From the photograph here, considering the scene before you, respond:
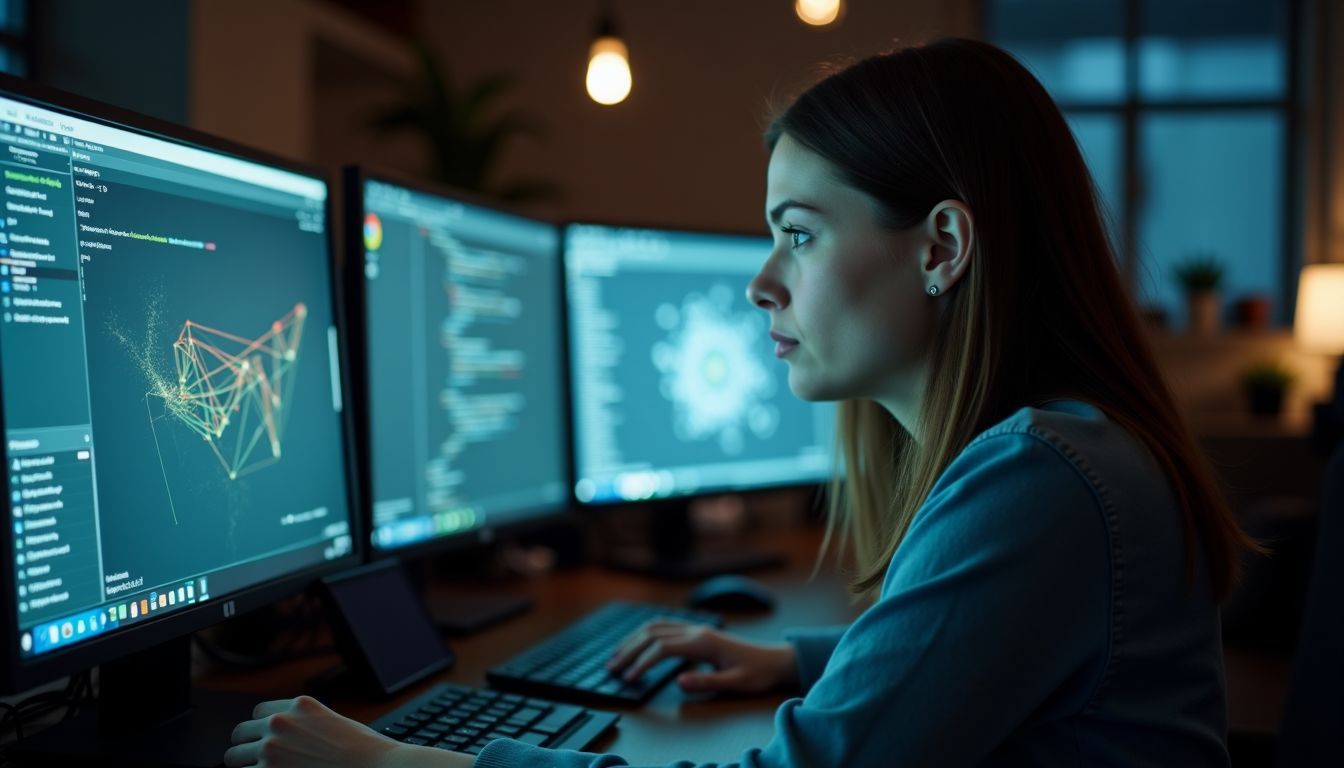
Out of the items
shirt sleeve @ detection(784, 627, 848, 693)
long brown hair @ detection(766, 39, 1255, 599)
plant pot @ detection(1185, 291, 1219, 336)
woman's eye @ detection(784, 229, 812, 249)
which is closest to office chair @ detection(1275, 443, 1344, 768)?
long brown hair @ detection(766, 39, 1255, 599)

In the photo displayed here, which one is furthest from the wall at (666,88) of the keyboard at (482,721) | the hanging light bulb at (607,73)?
the keyboard at (482,721)

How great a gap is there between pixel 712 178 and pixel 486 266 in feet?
10.2

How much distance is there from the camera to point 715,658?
3.49 feet

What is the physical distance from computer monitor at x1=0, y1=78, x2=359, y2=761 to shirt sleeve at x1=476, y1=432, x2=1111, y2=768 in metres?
0.29

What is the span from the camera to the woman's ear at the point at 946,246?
2.74 ft

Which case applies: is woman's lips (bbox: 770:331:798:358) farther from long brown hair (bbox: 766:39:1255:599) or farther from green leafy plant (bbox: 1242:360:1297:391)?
green leafy plant (bbox: 1242:360:1297:391)

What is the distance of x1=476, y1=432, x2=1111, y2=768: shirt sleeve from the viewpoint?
65cm

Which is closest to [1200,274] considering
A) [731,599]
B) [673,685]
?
[731,599]

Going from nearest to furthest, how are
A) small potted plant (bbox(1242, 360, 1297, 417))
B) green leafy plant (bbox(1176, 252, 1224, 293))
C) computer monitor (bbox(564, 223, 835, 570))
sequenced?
computer monitor (bbox(564, 223, 835, 570)) → small potted plant (bbox(1242, 360, 1297, 417)) → green leafy plant (bbox(1176, 252, 1224, 293))

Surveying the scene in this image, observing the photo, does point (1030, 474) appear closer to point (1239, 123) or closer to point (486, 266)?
point (486, 266)

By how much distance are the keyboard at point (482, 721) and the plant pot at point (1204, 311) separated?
4.13m

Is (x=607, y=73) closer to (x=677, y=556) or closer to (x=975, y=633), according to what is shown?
(x=677, y=556)

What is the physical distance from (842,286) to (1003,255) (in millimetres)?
139

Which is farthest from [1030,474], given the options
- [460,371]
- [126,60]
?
[126,60]
